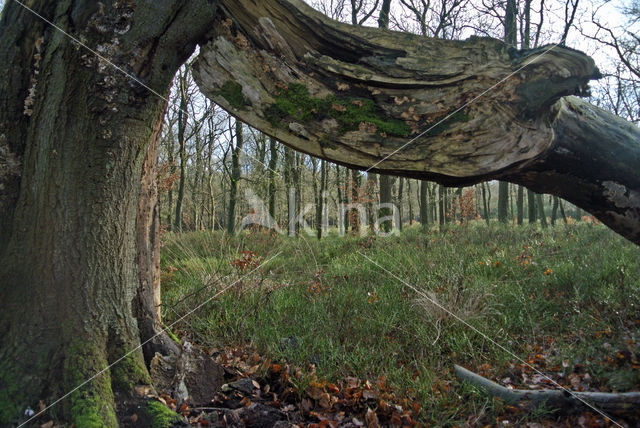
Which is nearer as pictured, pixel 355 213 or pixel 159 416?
pixel 159 416

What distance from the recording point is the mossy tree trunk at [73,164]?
6.21 ft

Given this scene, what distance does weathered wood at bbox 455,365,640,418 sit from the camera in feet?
7.92

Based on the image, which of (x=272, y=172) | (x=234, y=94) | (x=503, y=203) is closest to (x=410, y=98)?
(x=234, y=94)

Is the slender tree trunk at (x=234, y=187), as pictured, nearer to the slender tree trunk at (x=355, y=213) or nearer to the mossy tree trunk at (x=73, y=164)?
the slender tree trunk at (x=355, y=213)

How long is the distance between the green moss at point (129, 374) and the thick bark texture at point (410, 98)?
1.49m

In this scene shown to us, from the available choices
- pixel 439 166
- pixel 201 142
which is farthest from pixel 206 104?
pixel 439 166

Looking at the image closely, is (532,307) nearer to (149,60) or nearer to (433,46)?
(433,46)

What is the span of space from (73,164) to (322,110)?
1351mm

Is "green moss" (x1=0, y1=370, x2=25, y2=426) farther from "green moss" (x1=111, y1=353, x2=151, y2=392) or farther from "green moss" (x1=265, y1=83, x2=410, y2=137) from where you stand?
"green moss" (x1=265, y1=83, x2=410, y2=137)

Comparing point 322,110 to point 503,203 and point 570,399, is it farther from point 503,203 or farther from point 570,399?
point 503,203

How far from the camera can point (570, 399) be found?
2607mm

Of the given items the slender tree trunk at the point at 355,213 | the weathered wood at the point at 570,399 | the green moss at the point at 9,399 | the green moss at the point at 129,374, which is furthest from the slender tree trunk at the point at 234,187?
the green moss at the point at 9,399

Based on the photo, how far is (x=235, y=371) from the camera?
9.31 ft

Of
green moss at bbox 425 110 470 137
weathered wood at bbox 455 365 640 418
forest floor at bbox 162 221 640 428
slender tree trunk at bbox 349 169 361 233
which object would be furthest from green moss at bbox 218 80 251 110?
slender tree trunk at bbox 349 169 361 233
